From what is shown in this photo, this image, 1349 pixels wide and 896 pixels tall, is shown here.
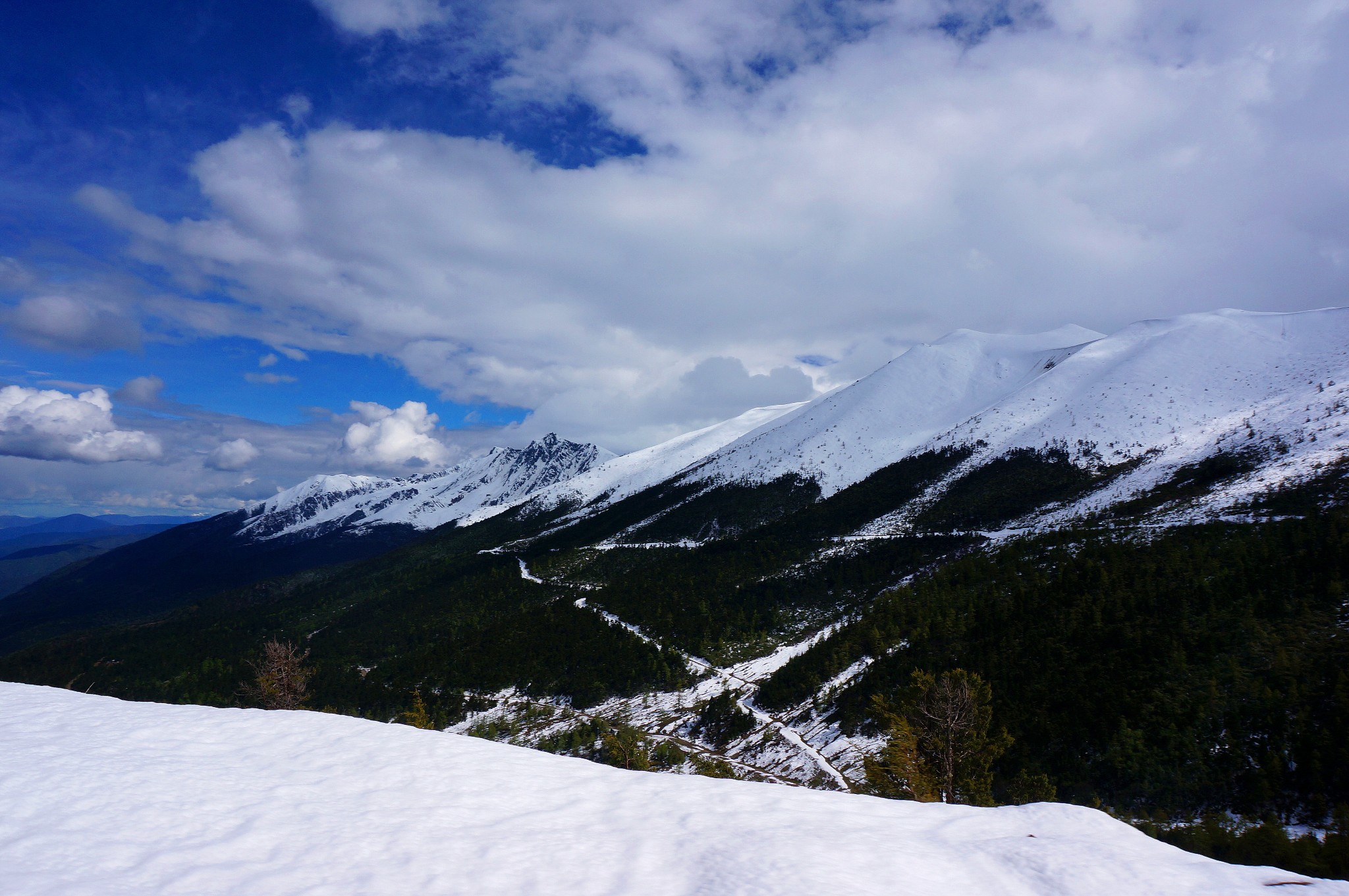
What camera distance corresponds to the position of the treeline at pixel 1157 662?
3019cm

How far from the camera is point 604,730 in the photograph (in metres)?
62.5

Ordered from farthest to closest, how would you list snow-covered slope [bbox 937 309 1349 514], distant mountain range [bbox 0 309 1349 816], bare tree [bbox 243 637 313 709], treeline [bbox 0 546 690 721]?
treeline [bbox 0 546 690 721], snow-covered slope [bbox 937 309 1349 514], bare tree [bbox 243 637 313 709], distant mountain range [bbox 0 309 1349 816]

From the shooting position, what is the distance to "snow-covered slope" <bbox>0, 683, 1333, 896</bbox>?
7293mm

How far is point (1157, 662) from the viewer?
40250 millimetres

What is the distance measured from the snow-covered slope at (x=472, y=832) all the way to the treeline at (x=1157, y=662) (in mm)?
32552

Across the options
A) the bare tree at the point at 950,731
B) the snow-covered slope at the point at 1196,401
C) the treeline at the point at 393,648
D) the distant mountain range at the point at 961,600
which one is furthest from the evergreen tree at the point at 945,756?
the snow-covered slope at the point at 1196,401

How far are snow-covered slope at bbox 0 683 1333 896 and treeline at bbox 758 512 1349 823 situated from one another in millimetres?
32552

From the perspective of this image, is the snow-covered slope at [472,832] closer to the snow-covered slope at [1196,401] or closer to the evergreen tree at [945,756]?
the evergreen tree at [945,756]

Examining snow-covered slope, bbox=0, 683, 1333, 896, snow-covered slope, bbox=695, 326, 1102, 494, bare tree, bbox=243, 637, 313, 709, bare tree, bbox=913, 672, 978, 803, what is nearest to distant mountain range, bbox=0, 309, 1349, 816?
snow-covered slope, bbox=695, 326, 1102, 494

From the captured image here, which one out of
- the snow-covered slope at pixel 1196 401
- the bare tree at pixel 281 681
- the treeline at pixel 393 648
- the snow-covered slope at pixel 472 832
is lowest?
the treeline at pixel 393 648

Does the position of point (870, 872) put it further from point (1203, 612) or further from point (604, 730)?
point (604, 730)

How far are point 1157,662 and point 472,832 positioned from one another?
5145cm

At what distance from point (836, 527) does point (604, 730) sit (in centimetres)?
7022

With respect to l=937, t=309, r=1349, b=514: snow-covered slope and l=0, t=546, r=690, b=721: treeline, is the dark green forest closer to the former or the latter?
l=0, t=546, r=690, b=721: treeline
